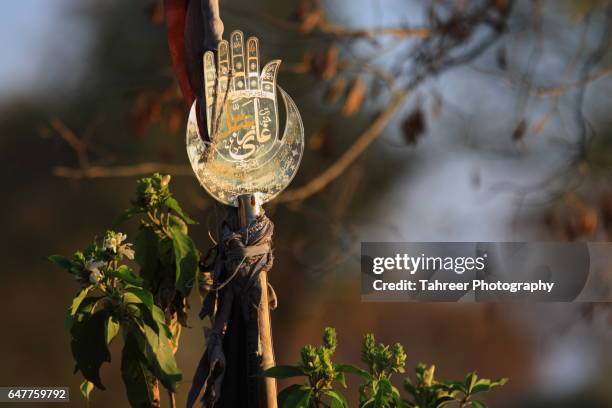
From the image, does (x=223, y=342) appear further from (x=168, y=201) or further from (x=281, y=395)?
(x=168, y=201)

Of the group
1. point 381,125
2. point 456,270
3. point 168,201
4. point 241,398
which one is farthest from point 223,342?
point 381,125

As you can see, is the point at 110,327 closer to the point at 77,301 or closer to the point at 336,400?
the point at 77,301

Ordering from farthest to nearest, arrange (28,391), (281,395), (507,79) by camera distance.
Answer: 1. (507,79)
2. (28,391)
3. (281,395)

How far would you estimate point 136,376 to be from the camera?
143 cm

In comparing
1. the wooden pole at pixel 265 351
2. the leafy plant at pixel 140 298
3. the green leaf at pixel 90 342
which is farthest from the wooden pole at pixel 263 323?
the green leaf at pixel 90 342

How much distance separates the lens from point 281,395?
4.68 ft

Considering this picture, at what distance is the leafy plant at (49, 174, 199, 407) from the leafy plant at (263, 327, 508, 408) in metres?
0.16

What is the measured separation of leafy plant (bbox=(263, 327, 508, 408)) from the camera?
4.34ft

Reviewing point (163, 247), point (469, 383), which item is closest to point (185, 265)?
point (163, 247)

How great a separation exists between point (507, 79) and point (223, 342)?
1694mm

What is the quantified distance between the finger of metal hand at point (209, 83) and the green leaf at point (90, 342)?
30 centimetres

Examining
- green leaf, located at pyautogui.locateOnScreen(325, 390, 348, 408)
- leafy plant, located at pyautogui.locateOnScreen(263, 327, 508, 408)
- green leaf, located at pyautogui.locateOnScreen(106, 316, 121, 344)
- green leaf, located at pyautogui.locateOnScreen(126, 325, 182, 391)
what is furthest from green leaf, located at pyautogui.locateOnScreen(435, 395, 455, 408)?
green leaf, located at pyautogui.locateOnScreen(106, 316, 121, 344)

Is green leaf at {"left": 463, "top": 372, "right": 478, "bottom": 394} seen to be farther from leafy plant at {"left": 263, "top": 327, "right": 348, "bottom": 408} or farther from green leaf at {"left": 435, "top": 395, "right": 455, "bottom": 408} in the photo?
leafy plant at {"left": 263, "top": 327, "right": 348, "bottom": 408}

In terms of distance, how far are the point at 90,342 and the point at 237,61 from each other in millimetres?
441
